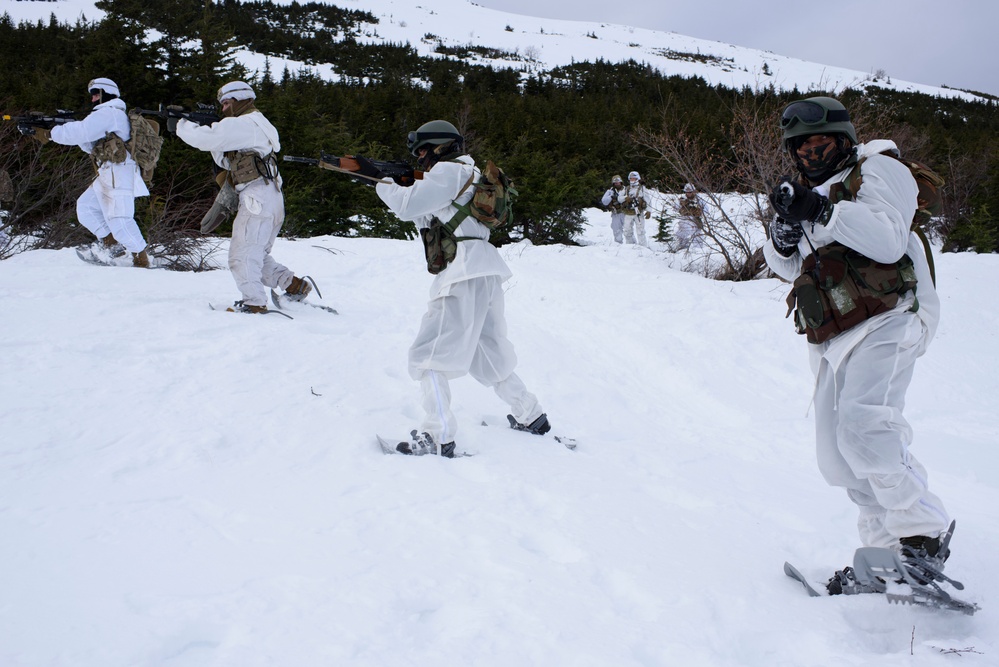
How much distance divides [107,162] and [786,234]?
256 inches

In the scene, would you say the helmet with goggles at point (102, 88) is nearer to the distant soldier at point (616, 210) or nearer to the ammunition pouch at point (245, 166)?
the ammunition pouch at point (245, 166)

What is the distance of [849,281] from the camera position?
2443 millimetres

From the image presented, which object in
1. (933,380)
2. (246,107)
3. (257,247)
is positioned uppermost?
(246,107)

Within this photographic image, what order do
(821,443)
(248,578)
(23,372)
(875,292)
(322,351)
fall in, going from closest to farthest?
(248,578), (875,292), (821,443), (23,372), (322,351)

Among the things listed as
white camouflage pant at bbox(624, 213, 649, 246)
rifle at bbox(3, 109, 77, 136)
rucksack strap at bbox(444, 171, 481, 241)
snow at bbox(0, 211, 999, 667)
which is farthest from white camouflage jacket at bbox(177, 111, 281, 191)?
white camouflage pant at bbox(624, 213, 649, 246)

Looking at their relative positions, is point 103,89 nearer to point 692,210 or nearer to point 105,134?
point 105,134

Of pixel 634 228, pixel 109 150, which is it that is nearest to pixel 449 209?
pixel 109 150

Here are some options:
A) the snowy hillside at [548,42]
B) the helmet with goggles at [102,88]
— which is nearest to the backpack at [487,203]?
the helmet with goggles at [102,88]

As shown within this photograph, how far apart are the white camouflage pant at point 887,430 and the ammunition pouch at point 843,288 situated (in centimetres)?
9

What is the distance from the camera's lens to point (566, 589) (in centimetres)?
221

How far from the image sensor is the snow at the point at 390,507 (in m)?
1.86

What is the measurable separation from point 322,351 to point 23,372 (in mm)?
1839

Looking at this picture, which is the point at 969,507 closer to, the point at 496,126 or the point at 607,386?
the point at 607,386

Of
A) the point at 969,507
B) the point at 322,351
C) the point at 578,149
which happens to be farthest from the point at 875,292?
the point at 578,149
